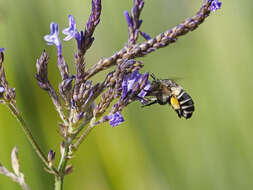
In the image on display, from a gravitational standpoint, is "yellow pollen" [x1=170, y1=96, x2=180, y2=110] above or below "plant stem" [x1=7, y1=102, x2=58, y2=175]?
below

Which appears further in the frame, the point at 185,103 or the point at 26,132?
the point at 185,103

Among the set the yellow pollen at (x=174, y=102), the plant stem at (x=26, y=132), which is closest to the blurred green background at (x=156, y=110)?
the yellow pollen at (x=174, y=102)

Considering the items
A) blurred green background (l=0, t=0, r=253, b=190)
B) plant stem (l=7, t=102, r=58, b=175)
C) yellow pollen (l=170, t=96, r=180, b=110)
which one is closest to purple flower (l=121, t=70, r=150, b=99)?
plant stem (l=7, t=102, r=58, b=175)

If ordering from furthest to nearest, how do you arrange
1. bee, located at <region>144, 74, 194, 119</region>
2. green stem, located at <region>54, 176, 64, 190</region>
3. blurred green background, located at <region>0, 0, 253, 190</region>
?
blurred green background, located at <region>0, 0, 253, 190</region>, bee, located at <region>144, 74, 194, 119</region>, green stem, located at <region>54, 176, 64, 190</region>

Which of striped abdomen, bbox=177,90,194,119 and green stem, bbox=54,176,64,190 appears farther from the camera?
striped abdomen, bbox=177,90,194,119

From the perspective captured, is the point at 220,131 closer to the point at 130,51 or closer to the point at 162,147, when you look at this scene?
the point at 162,147

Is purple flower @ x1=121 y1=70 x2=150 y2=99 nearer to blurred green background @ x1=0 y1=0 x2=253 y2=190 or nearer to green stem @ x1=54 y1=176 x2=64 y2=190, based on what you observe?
green stem @ x1=54 y1=176 x2=64 y2=190

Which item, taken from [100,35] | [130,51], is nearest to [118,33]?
[100,35]

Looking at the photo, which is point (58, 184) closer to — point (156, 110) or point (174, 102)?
point (174, 102)

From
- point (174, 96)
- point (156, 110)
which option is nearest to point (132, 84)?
point (174, 96)
